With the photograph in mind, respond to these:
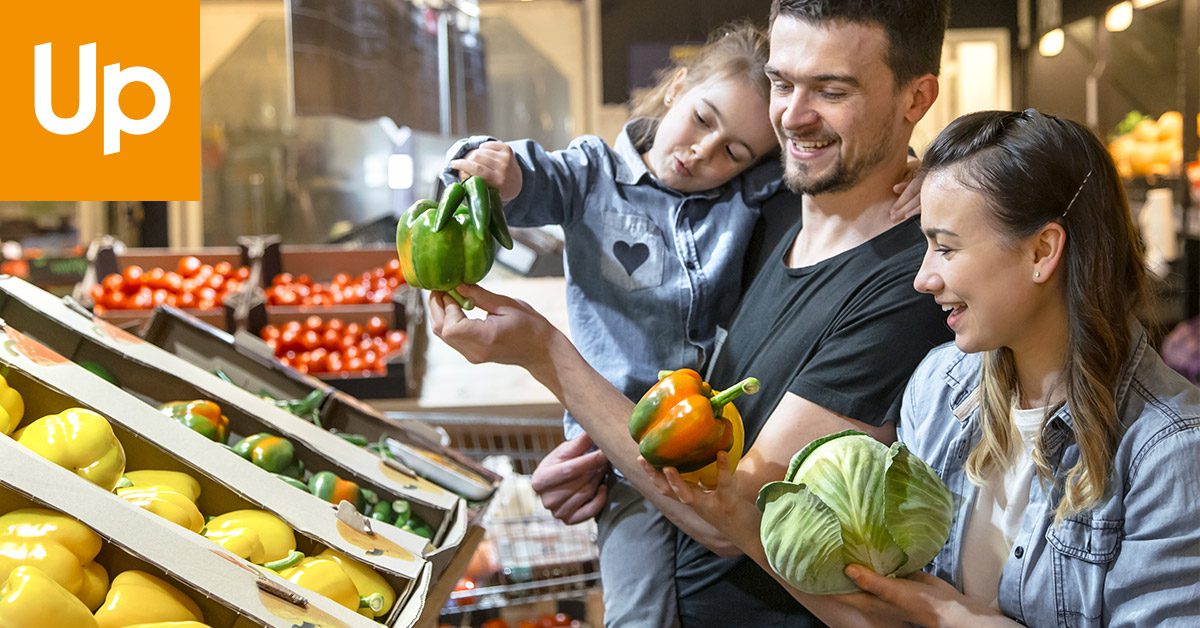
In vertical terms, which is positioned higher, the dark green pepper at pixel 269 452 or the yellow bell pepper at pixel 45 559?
the yellow bell pepper at pixel 45 559

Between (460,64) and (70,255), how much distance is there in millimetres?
2220

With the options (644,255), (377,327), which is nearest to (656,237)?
A: (644,255)

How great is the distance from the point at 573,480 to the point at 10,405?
914 millimetres

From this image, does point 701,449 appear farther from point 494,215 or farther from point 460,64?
point 460,64

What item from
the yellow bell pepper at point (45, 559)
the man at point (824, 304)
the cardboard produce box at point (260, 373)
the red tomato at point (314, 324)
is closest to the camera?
the yellow bell pepper at point (45, 559)

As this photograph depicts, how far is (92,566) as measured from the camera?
4.28 ft

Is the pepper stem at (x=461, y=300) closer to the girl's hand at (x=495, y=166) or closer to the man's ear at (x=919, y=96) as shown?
the girl's hand at (x=495, y=166)

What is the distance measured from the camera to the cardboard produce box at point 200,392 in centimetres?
204

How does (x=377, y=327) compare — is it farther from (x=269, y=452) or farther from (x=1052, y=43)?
(x=1052, y=43)

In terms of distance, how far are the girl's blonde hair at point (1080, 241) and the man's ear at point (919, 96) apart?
0.28 meters

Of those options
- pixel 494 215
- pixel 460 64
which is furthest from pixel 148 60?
pixel 460 64

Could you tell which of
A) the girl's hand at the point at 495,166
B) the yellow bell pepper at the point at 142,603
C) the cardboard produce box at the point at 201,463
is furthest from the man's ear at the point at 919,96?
the yellow bell pepper at the point at 142,603

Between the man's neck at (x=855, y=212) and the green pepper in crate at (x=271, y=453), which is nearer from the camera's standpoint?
the man's neck at (x=855, y=212)

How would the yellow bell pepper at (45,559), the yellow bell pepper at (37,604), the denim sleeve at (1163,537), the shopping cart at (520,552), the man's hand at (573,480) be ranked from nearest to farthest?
the yellow bell pepper at (37,604), the yellow bell pepper at (45,559), the denim sleeve at (1163,537), the man's hand at (573,480), the shopping cart at (520,552)
